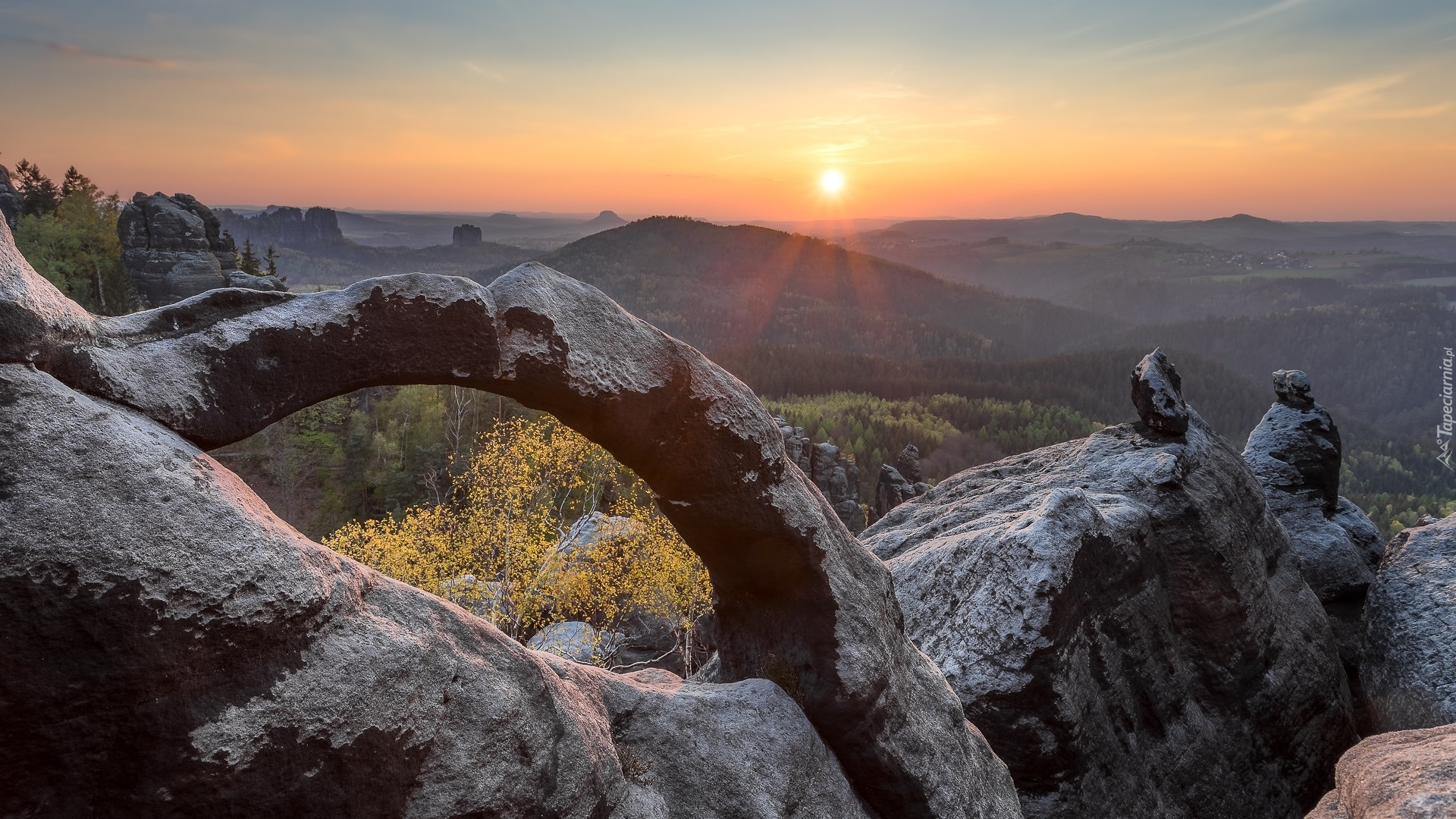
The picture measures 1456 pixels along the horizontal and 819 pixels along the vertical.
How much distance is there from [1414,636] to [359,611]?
80.8ft

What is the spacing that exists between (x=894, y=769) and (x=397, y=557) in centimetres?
2335

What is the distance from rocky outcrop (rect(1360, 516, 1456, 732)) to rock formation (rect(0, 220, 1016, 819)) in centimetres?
1538

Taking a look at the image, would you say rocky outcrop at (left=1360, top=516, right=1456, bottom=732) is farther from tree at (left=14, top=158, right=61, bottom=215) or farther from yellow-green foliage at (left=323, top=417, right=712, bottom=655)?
tree at (left=14, top=158, right=61, bottom=215)

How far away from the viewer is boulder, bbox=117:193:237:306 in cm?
8488

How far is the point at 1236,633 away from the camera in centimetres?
1744

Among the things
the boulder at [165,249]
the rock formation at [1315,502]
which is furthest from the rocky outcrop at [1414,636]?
the boulder at [165,249]

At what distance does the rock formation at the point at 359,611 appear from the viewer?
17.1 ft

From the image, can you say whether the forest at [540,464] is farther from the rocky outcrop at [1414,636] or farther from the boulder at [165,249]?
the rocky outcrop at [1414,636]

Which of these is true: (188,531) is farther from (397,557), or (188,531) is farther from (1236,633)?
(397,557)

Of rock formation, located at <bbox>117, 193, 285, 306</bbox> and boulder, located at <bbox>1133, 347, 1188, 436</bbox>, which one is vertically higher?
rock formation, located at <bbox>117, 193, 285, 306</bbox>

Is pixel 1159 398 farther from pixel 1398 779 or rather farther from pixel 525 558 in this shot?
pixel 525 558

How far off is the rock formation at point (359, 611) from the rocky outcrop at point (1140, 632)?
15.6 ft

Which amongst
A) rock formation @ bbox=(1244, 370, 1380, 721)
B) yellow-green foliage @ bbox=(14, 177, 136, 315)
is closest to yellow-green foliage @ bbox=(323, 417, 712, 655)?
rock formation @ bbox=(1244, 370, 1380, 721)

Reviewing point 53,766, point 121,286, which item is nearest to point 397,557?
point 53,766
